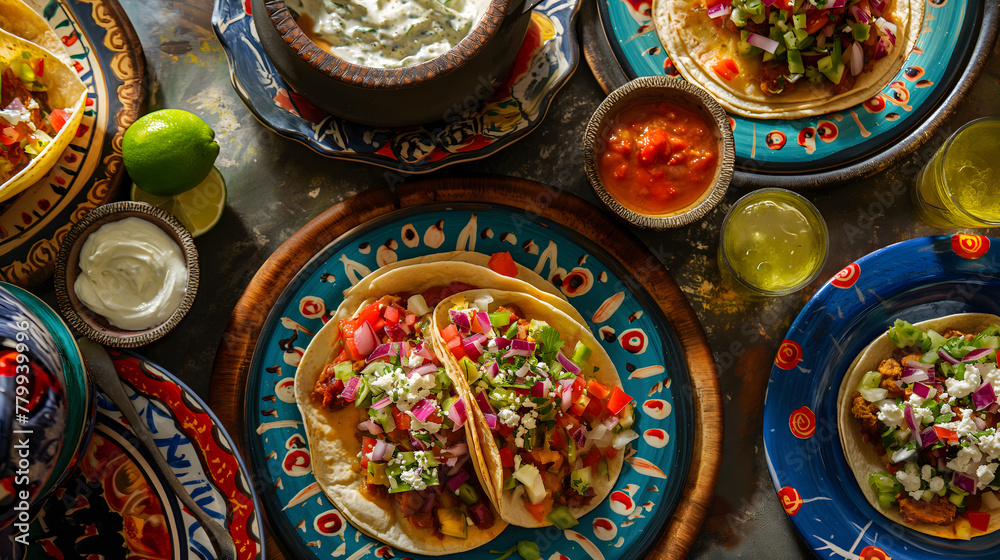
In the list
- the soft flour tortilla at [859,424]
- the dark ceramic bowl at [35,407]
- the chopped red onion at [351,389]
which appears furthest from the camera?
the soft flour tortilla at [859,424]

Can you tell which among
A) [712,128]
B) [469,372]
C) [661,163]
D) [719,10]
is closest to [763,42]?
[719,10]

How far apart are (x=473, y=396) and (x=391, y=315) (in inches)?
19.7

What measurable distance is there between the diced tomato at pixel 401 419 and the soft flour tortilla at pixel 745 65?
6.52 feet

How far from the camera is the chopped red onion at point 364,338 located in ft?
8.29

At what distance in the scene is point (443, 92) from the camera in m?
2.31

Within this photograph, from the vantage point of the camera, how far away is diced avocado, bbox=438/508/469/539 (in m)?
2.53

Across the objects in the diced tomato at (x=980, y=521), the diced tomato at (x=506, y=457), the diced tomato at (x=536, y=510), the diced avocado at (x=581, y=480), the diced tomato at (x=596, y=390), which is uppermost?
the diced tomato at (x=596, y=390)

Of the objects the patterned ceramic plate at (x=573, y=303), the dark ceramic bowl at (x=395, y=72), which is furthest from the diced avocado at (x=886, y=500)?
the dark ceramic bowl at (x=395, y=72)

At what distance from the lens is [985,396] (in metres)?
2.57

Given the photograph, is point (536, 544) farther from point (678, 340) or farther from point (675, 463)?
point (678, 340)

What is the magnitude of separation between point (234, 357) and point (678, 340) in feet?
6.58

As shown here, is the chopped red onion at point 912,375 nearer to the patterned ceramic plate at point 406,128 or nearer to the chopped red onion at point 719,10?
the chopped red onion at point 719,10

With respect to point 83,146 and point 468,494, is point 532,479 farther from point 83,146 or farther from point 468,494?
point 83,146

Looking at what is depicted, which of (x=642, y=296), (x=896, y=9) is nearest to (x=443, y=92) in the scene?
(x=642, y=296)
